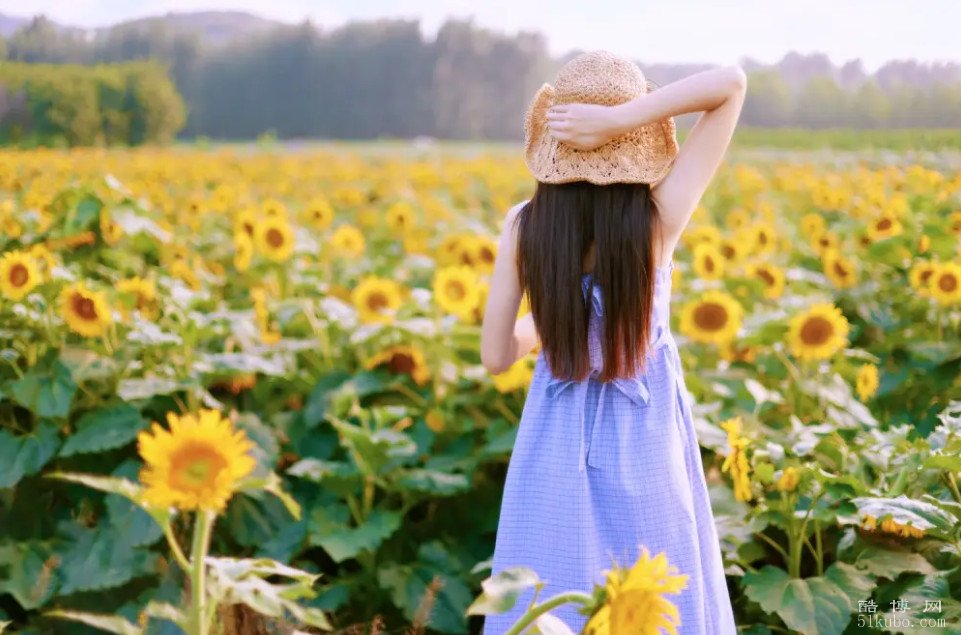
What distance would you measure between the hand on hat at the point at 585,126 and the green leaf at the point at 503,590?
81cm

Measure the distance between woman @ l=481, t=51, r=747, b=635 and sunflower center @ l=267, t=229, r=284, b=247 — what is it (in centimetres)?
204

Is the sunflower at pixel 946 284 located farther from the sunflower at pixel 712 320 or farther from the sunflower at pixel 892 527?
the sunflower at pixel 892 527

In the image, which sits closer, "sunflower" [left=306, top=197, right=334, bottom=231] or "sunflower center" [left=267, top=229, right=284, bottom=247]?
"sunflower center" [left=267, top=229, right=284, bottom=247]

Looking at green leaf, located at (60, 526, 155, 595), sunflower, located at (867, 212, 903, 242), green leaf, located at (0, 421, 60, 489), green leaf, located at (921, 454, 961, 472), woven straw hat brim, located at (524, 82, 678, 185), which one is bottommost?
green leaf, located at (60, 526, 155, 595)

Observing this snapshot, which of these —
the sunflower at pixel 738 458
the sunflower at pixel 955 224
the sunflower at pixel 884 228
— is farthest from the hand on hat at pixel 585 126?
the sunflower at pixel 955 224

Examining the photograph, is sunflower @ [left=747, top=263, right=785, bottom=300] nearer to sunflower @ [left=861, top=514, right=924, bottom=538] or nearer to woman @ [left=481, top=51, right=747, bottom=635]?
sunflower @ [left=861, top=514, right=924, bottom=538]

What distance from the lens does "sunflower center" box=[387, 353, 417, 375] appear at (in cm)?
297

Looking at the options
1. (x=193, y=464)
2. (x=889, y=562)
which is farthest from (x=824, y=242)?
(x=193, y=464)

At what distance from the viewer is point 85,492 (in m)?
2.73

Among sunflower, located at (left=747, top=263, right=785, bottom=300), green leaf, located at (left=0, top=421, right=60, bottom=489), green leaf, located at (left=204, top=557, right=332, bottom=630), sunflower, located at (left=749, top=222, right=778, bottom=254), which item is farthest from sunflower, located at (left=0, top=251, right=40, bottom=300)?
sunflower, located at (left=749, top=222, right=778, bottom=254)

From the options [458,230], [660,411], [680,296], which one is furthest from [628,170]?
[458,230]

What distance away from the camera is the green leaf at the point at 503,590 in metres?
1.02

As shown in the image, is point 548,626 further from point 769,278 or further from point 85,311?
point 769,278

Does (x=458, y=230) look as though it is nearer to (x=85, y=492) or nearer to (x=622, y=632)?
(x=85, y=492)
